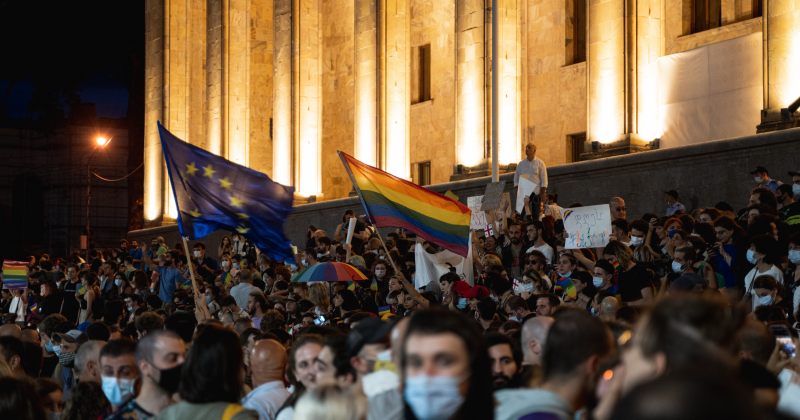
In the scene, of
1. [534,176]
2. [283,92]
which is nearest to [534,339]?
[534,176]

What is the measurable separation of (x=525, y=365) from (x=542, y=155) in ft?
87.9

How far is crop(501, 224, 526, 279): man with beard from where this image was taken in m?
18.5

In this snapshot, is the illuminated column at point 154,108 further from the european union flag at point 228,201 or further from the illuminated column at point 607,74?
the european union flag at point 228,201

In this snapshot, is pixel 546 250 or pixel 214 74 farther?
pixel 214 74

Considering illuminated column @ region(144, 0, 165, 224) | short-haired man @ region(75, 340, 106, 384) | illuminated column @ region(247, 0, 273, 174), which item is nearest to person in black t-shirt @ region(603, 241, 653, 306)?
short-haired man @ region(75, 340, 106, 384)

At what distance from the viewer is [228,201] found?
1523 cm

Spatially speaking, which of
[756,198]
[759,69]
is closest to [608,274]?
[756,198]

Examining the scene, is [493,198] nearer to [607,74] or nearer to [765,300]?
[607,74]

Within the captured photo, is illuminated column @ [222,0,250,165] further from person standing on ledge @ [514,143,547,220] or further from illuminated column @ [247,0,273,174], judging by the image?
person standing on ledge @ [514,143,547,220]

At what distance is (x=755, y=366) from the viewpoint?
542 centimetres

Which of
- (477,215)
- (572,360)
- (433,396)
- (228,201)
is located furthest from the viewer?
(477,215)

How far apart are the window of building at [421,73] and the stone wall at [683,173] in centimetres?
1173

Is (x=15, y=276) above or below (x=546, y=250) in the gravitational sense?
below

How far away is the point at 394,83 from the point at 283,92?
5042mm
